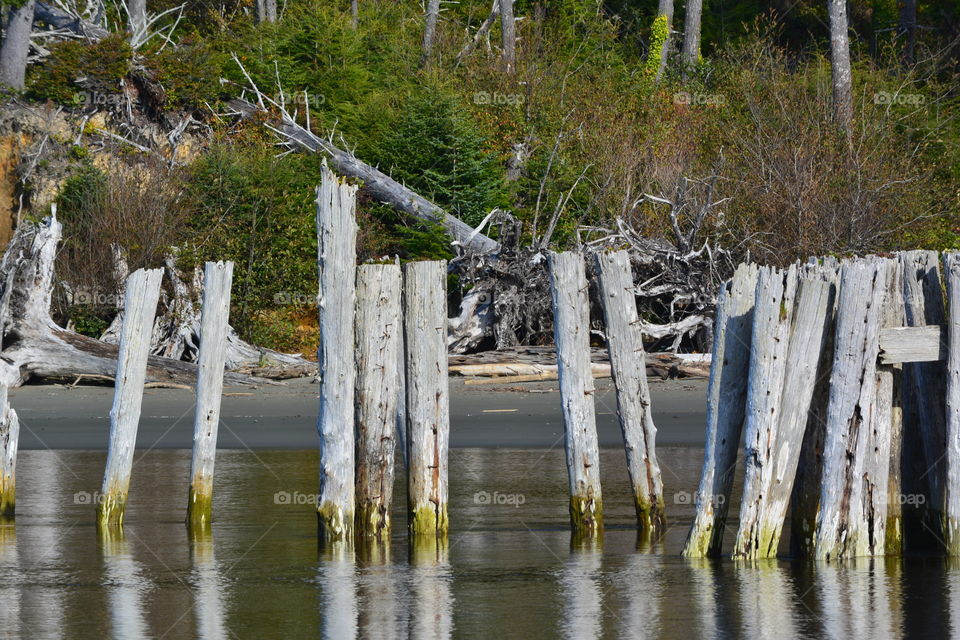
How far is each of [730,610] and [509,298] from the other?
1275cm

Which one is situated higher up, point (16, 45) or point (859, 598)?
point (16, 45)

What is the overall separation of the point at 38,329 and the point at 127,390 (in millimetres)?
8292

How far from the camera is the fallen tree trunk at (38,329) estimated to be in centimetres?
1741

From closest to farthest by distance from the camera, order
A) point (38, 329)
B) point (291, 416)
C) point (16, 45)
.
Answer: point (291, 416) < point (38, 329) < point (16, 45)

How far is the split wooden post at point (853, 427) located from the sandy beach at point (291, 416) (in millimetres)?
6069

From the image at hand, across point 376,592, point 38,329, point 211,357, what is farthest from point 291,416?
point 376,592

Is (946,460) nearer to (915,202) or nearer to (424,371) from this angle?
(424,371)

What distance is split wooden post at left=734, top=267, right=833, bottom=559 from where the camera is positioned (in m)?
8.16

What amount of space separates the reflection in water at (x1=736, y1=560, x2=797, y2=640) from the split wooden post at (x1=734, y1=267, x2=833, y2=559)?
635 millimetres

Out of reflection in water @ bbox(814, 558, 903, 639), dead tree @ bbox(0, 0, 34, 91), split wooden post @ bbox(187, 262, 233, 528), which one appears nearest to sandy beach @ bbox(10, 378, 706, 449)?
split wooden post @ bbox(187, 262, 233, 528)

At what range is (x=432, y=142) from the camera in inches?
1001

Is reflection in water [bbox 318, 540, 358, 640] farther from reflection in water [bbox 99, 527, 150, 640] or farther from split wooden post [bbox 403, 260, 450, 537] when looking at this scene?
reflection in water [bbox 99, 527, 150, 640]

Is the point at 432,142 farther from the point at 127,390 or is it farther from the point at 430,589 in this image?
the point at 430,589

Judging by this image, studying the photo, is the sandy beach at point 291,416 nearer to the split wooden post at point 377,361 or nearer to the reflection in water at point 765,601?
the split wooden post at point 377,361
